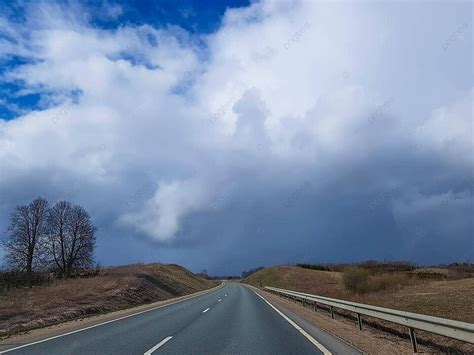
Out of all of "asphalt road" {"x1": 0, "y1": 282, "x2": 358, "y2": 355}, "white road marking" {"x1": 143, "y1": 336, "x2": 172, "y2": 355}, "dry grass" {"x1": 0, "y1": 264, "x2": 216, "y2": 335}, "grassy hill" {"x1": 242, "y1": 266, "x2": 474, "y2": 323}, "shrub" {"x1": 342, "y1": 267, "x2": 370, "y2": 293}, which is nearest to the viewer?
"white road marking" {"x1": 143, "y1": 336, "x2": 172, "y2": 355}

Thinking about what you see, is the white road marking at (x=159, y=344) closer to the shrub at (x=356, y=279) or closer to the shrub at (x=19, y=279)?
the shrub at (x=19, y=279)

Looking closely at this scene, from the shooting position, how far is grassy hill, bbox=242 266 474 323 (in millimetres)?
19866

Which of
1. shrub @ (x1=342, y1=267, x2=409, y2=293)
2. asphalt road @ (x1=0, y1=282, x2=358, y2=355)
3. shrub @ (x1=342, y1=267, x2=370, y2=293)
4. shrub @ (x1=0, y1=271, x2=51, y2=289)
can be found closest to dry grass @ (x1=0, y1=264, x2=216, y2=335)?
asphalt road @ (x1=0, y1=282, x2=358, y2=355)

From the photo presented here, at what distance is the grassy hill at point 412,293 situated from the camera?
19.9m

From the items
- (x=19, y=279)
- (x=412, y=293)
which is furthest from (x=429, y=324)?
(x=19, y=279)

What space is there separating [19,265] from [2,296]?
3041 cm

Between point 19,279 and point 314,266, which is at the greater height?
point 314,266

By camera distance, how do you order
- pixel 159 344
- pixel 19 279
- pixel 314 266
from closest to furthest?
pixel 159 344
pixel 19 279
pixel 314 266

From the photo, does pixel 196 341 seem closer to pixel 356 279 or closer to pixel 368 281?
pixel 368 281

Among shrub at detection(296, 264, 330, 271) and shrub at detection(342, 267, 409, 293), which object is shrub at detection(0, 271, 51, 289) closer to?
shrub at detection(342, 267, 409, 293)

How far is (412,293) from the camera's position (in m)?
32.1

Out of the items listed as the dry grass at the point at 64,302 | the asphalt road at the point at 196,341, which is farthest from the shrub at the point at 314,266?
the asphalt road at the point at 196,341

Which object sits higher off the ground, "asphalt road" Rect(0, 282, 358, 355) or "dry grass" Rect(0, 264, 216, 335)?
"dry grass" Rect(0, 264, 216, 335)

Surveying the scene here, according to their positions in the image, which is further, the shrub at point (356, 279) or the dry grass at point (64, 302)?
the shrub at point (356, 279)
